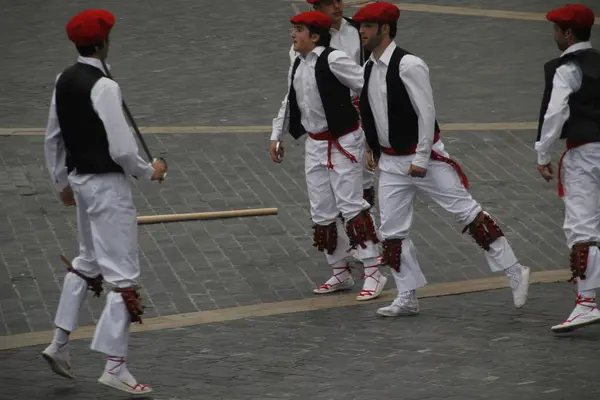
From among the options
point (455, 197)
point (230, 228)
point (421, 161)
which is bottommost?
point (230, 228)

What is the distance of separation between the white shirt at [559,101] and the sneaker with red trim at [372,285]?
1851 millimetres

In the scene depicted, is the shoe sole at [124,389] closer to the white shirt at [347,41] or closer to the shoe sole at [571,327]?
the shoe sole at [571,327]

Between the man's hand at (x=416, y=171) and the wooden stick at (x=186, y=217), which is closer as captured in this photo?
the man's hand at (x=416, y=171)

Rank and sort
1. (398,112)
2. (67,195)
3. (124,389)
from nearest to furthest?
(124,389)
(67,195)
(398,112)

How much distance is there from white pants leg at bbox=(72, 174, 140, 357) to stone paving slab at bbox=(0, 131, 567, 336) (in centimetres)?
149

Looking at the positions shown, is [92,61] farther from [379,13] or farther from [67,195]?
[379,13]

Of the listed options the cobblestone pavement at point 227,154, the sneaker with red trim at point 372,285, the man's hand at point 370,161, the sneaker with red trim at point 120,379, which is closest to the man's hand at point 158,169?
the sneaker with red trim at point 120,379

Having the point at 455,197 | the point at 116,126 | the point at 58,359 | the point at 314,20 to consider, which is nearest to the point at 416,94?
the point at 455,197

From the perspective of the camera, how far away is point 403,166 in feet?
32.7

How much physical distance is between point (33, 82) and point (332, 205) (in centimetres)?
708

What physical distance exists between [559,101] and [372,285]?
2.17m

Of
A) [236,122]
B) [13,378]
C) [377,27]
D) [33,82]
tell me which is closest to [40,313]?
[13,378]

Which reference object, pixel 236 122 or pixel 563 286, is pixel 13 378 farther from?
pixel 236 122

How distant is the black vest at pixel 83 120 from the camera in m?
8.38
